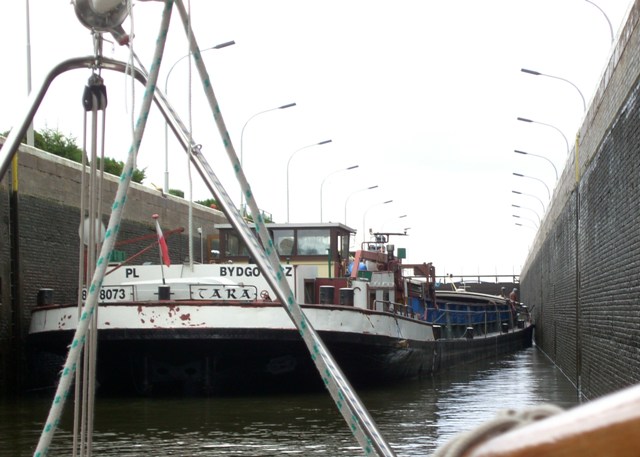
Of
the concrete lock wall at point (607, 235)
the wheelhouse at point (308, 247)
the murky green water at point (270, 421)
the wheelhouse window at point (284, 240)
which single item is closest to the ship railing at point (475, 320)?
the concrete lock wall at point (607, 235)

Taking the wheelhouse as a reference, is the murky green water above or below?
below

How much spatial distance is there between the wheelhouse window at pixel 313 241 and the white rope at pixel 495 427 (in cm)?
1637

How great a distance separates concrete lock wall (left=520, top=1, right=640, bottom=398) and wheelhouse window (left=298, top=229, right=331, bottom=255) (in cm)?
405

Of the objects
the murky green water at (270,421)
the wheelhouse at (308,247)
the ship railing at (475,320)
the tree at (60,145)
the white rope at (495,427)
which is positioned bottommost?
the murky green water at (270,421)

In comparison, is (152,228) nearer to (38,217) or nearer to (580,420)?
(38,217)

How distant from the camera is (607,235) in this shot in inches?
436

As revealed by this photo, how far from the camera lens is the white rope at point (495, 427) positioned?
2.47 ft

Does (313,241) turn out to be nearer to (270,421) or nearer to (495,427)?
(270,421)

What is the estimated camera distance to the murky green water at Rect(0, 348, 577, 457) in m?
9.30

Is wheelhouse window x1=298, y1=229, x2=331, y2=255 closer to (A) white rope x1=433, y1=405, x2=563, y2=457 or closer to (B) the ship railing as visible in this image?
(B) the ship railing

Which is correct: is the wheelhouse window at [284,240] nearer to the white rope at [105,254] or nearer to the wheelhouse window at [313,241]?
the wheelhouse window at [313,241]

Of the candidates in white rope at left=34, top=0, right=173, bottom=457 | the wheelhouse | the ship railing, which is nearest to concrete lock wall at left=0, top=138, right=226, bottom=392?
the wheelhouse

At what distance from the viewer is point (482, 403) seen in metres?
13.5

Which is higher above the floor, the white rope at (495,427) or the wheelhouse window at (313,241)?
the wheelhouse window at (313,241)
